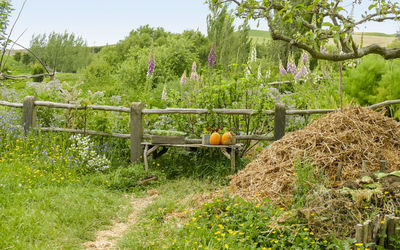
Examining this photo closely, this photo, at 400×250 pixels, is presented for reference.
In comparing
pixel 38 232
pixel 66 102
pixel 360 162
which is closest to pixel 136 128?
pixel 66 102

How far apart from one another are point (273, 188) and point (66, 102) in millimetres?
4742

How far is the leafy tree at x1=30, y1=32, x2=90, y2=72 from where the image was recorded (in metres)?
30.8

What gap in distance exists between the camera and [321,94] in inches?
315

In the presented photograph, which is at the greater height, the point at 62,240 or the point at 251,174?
the point at 251,174

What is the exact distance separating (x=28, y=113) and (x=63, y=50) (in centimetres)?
2570

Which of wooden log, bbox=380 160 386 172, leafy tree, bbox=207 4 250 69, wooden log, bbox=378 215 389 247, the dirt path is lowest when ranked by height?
the dirt path

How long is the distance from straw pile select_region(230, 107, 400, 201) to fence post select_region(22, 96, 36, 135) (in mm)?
4229

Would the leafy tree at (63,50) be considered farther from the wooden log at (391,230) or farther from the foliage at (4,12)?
the wooden log at (391,230)

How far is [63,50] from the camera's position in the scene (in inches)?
1231

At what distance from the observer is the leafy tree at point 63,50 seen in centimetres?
3083

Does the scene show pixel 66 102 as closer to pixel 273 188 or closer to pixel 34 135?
pixel 34 135

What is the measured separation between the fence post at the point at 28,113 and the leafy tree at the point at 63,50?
24.7 meters

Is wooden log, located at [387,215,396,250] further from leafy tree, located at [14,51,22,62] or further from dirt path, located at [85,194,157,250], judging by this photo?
leafy tree, located at [14,51,22,62]

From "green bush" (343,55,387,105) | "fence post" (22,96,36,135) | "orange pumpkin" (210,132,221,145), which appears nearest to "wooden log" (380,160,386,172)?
"orange pumpkin" (210,132,221,145)
